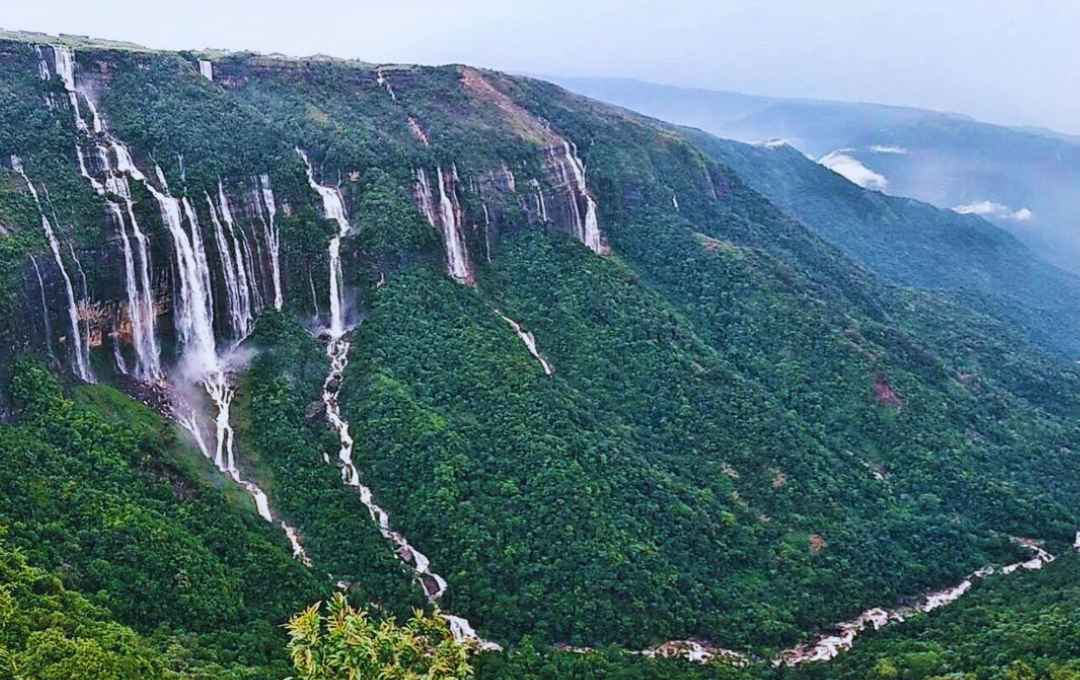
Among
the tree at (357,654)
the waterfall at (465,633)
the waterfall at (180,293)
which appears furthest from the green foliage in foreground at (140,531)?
the tree at (357,654)

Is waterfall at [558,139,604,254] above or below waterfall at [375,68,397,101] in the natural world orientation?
below

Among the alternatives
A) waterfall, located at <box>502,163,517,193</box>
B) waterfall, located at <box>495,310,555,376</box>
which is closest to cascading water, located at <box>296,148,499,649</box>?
waterfall, located at <box>502,163,517,193</box>

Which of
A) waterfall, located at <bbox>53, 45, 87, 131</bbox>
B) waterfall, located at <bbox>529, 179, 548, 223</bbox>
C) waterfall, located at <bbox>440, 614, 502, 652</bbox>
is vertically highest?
waterfall, located at <bbox>53, 45, 87, 131</bbox>

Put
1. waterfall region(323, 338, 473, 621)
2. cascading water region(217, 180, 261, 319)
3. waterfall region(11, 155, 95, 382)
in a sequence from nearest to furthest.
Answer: waterfall region(323, 338, 473, 621), waterfall region(11, 155, 95, 382), cascading water region(217, 180, 261, 319)

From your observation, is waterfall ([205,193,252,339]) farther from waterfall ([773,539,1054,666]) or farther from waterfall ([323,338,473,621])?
waterfall ([773,539,1054,666])

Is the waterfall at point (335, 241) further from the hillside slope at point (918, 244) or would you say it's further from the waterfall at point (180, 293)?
the hillside slope at point (918, 244)

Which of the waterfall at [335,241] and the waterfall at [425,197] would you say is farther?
the waterfall at [425,197]

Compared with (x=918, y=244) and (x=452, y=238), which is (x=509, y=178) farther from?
(x=918, y=244)
